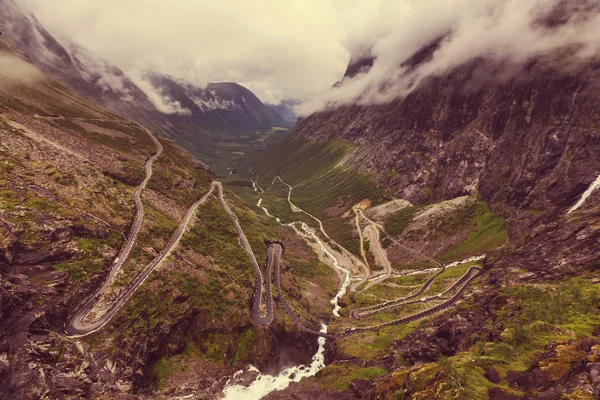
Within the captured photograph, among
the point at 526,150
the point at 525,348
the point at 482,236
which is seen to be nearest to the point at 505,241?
the point at 482,236

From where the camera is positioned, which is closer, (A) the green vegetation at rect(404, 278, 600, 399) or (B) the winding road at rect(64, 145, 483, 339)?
(A) the green vegetation at rect(404, 278, 600, 399)

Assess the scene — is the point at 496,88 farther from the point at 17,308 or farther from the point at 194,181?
the point at 17,308

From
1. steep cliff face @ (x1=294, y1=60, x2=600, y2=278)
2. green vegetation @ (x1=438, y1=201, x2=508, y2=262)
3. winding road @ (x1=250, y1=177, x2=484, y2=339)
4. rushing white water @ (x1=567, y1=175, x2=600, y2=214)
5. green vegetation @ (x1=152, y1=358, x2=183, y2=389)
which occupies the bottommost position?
green vegetation @ (x1=152, y1=358, x2=183, y2=389)

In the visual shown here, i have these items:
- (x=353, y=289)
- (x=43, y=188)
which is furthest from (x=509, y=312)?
(x=43, y=188)

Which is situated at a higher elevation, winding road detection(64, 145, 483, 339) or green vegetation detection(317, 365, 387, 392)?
winding road detection(64, 145, 483, 339)

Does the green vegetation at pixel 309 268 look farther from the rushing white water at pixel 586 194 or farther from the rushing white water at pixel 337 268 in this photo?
the rushing white water at pixel 586 194

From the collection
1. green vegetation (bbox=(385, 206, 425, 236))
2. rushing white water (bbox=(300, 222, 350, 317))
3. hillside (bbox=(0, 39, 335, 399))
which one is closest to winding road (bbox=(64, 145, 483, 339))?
hillside (bbox=(0, 39, 335, 399))

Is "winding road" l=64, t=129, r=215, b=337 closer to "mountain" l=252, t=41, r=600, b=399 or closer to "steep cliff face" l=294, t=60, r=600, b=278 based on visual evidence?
"mountain" l=252, t=41, r=600, b=399
